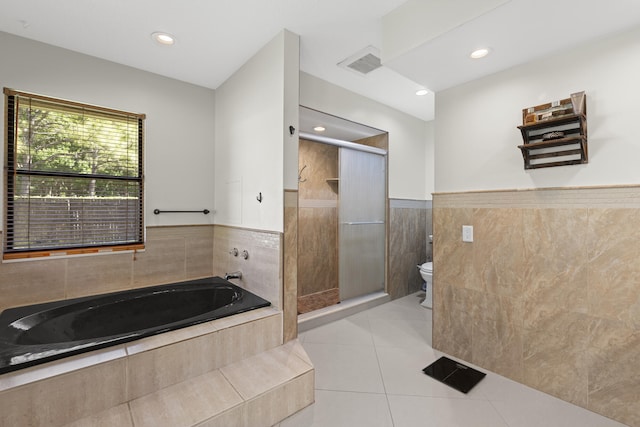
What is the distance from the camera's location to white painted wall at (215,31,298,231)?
2.11m

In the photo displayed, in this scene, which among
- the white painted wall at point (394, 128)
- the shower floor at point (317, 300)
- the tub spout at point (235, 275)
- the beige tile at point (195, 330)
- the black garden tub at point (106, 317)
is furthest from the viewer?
the shower floor at point (317, 300)

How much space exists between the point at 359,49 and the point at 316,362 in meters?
2.45

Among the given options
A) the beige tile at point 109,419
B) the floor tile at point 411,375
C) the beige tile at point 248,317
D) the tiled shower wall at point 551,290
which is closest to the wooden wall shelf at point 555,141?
the tiled shower wall at point 551,290

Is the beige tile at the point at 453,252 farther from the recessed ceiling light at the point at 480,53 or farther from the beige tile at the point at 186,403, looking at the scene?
the beige tile at the point at 186,403

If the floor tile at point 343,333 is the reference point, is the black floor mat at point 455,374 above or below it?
below

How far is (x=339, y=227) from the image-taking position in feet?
10.6

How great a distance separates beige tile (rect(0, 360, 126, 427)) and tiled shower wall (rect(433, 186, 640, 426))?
220cm

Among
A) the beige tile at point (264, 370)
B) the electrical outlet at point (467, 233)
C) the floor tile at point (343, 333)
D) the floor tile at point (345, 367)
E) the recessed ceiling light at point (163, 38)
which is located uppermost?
the recessed ceiling light at point (163, 38)

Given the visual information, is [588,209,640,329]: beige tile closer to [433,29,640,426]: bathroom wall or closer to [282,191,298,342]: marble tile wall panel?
[433,29,640,426]: bathroom wall

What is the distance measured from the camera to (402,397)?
177 centimetres

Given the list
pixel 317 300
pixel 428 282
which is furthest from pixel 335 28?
pixel 317 300

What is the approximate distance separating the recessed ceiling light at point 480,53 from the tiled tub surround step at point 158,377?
7.16 ft

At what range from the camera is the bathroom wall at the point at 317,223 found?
12.9 feet

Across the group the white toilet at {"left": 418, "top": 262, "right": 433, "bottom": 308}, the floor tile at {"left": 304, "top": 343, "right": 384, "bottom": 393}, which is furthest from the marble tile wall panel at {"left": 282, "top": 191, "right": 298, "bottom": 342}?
the white toilet at {"left": 418, "top": 262, "right": 433, "bottom": 308}
